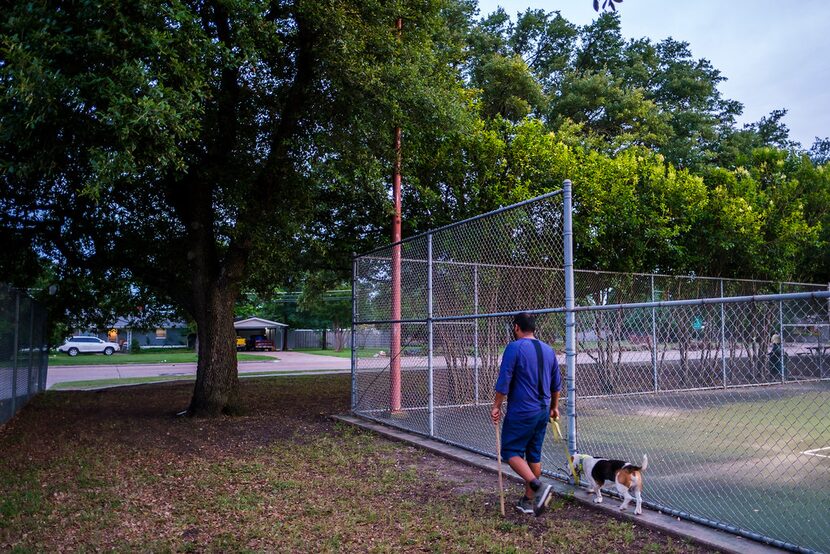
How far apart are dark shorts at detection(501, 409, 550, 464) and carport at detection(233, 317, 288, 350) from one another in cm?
4322

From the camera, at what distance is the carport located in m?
48.8

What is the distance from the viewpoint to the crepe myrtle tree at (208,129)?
23.4 feet

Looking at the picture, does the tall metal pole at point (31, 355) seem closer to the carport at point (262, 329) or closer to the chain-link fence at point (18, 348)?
the chain-link fence at point (18, 348)

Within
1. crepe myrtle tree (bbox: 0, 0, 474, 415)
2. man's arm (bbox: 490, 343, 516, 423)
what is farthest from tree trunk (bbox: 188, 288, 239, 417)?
man's arm (bbox: 490, 343, 516, 423)

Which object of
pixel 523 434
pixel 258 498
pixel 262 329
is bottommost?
pixel 258 498

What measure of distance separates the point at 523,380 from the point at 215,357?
718cm

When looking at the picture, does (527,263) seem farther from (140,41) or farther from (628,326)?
(140,41)

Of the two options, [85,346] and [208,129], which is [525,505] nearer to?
[208,129]

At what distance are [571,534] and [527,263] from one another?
6.80 metres

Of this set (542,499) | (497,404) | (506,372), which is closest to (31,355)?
(497,404)

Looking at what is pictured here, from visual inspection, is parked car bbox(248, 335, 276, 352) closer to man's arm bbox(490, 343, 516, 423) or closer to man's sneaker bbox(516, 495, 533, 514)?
man's sneaker bbox(516, 495, 533, 514)

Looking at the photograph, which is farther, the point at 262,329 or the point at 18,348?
the point at 262,329

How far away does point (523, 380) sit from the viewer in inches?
211

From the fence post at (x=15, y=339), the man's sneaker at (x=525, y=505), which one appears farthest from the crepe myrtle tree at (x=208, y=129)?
the man's sneaker at (x=525, y=505)
